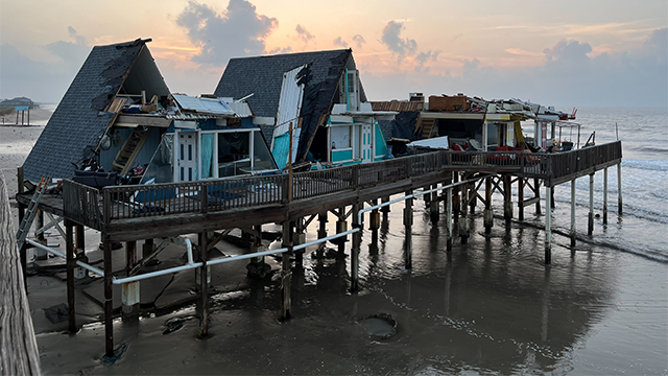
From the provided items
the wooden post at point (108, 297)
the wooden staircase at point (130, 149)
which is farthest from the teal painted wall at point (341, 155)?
the wooden post at point (108, 297)

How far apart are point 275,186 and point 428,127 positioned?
16257mm

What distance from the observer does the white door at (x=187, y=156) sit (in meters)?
17.5

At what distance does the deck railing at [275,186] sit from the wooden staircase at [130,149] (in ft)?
8.35

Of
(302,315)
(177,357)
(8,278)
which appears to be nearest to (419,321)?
(302,315)

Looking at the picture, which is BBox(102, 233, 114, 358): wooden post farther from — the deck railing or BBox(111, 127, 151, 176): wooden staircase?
BBox(111, 127, 151, 176): wooden staircase

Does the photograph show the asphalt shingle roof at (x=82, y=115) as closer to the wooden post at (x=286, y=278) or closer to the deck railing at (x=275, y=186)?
the deck railing at (x=275, y=186)

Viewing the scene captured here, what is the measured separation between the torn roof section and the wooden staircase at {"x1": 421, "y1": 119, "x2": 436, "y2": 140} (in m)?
15.6

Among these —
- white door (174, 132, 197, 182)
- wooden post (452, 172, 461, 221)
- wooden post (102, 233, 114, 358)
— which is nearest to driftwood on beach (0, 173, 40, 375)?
wooden post (102, 233, 114, 358)

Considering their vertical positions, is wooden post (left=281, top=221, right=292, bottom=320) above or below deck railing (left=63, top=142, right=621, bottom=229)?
below

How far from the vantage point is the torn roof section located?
58.6 ft

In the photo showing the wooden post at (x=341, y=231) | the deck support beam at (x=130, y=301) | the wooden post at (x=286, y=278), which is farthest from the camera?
the wooden post at (x=341, y=231)

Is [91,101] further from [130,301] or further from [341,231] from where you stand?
[341,231]

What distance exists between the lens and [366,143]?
25.9m

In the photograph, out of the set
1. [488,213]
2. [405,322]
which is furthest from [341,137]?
[405,322]
